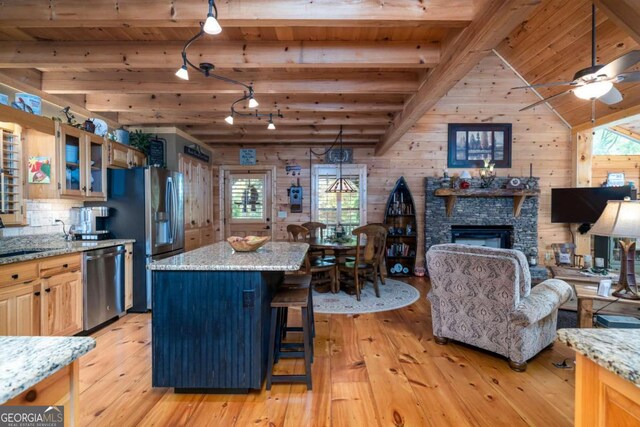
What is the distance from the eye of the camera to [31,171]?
295 cm

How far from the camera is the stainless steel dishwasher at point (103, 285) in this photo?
3094mm

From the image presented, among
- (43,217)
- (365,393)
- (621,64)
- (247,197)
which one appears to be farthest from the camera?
(247,197)

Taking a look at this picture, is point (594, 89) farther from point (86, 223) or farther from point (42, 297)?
point (86, 223)

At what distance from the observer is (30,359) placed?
734mm

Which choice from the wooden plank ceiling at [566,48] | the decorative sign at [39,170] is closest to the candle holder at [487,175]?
the wooden plank ceiling at [566,48]

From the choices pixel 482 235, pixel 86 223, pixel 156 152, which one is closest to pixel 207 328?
pixel 86 223

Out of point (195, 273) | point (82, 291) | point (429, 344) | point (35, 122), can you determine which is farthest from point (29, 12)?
point (429, 344)

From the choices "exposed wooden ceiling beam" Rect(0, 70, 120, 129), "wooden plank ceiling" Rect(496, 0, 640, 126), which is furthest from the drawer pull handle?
"wooden plank ceiling" Rect(496, 0, 640, 126)

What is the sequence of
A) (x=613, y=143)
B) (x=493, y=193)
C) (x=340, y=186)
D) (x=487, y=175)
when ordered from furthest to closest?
(x=613, y=143) → (x=487, y=175) → (x=493, y=193) → (x=340, y=186)

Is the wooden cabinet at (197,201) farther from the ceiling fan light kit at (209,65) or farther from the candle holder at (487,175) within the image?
the candle holder at (487,175)

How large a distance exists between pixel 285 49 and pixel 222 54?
0.57 m

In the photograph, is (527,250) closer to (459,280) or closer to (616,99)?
(616,99)

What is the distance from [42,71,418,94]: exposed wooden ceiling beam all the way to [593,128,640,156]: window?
543 centimetres

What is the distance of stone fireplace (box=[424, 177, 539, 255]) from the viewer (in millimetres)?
5578
